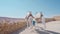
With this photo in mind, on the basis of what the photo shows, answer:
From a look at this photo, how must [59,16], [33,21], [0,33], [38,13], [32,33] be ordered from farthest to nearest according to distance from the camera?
[59,16], [38,13], [33,21], [32,33], [0,33]

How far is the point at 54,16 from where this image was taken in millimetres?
33062

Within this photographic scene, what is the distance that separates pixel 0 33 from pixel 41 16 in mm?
6230

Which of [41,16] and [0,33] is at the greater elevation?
[41,16]

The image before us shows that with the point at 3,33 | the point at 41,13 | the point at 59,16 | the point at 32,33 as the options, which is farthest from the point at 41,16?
the point at 59,16

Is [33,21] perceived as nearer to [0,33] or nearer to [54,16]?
[0,33]

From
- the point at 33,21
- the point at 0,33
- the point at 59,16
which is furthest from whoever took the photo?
the point at 59,16

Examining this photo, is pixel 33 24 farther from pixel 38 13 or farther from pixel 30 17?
pixel 38 13

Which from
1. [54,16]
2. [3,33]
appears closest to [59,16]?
[54,16]

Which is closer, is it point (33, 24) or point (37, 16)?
point (33, 24)

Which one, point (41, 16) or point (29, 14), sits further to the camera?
point (41, 16)

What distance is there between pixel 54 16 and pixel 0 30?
25.8m

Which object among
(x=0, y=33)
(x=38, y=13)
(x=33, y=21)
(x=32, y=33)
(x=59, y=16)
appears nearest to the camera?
(x=0, y=33)

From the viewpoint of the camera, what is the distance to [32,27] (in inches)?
471

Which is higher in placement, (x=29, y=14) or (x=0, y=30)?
(x=29, y=14)
